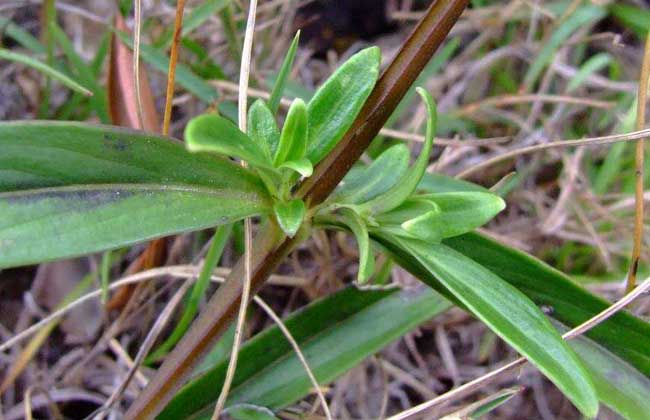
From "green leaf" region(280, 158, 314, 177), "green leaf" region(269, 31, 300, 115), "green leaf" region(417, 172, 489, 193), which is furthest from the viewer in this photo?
"green leaf" region(417, 172, 489, 193)

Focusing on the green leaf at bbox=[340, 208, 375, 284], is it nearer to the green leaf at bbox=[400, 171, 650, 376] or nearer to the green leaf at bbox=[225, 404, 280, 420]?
the green leaf at bbox=[400, 171, 650, 376]

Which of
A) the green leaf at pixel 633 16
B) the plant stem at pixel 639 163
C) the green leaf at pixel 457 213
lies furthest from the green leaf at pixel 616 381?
the green leaf at pixel 633 16

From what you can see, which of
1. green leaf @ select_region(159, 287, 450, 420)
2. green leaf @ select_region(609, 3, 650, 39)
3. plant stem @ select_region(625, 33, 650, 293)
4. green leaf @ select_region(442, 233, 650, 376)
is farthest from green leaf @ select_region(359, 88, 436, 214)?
green leaf @ select_region(609, 3, 650, 39)

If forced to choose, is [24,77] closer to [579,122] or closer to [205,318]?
[205,318]

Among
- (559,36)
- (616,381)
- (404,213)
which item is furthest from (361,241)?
(559,36)

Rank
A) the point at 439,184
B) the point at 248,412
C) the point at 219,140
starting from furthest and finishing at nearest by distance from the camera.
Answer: the point at 439,184, the point at 248,412, the point at 219,140

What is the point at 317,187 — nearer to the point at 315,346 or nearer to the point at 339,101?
the point at 339,101
